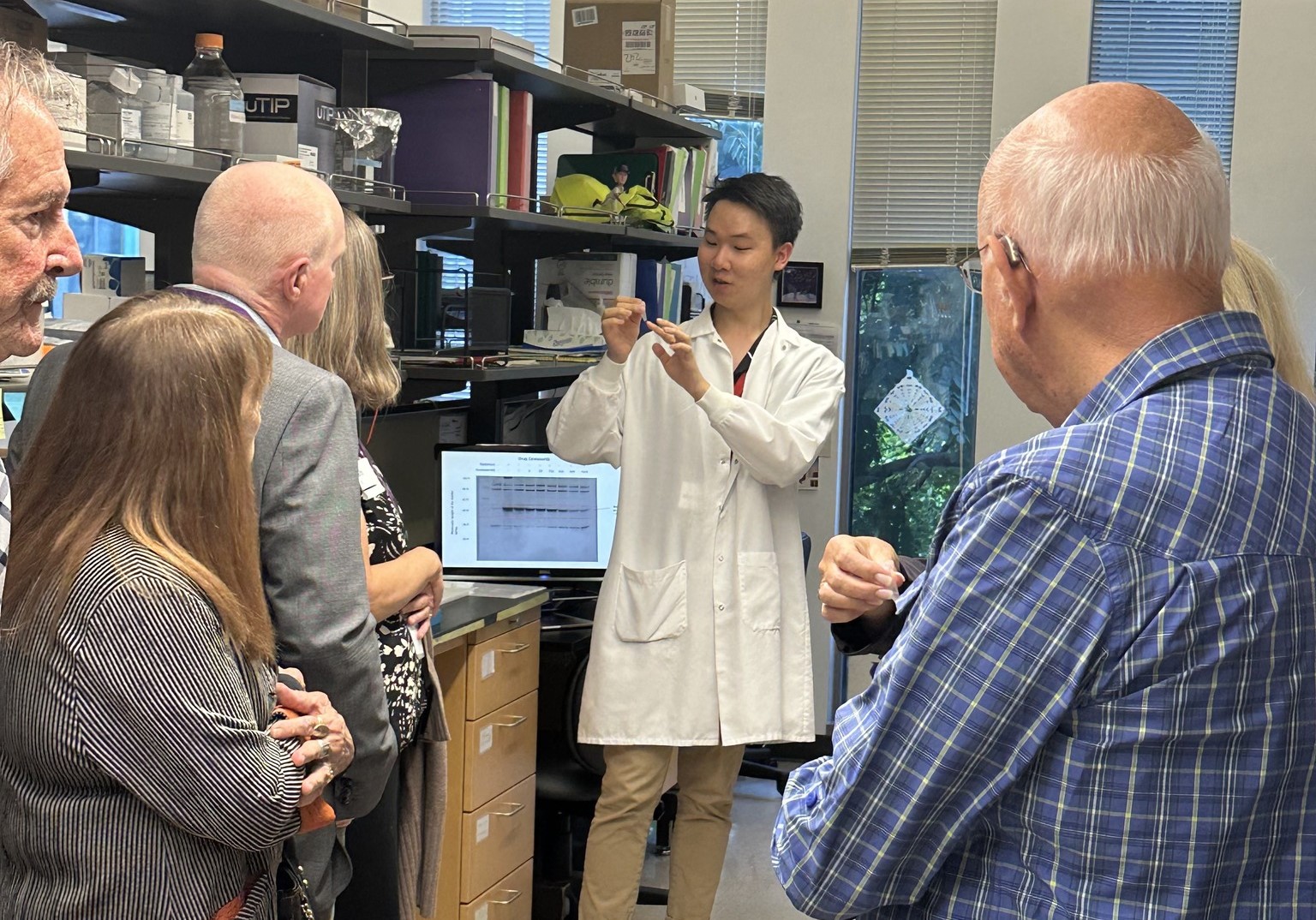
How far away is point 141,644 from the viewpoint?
138cm

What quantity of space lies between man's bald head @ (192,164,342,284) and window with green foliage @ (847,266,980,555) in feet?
9.84

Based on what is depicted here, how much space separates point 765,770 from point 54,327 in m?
2.94

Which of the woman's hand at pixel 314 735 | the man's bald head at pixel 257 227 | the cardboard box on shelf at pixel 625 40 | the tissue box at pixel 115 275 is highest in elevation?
the cardboard box on shelf at pixel 625 40

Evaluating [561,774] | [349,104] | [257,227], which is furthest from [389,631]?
[561,774]

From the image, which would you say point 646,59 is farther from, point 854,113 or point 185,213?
point 185,213

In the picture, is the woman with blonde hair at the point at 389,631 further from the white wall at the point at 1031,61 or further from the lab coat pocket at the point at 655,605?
the white wall at the point at 1031,61

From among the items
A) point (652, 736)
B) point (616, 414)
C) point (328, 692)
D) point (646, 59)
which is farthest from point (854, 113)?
point (328, 692)

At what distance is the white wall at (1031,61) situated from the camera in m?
4.35

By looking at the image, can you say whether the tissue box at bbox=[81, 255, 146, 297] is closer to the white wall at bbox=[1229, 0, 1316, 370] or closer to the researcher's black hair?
the researcher's black hair

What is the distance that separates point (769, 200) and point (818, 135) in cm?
162

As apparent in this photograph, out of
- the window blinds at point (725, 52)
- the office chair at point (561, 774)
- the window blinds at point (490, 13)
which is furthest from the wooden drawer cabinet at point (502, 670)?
the window blinds at point (490, 13)

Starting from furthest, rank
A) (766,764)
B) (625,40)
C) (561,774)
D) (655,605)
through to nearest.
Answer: (766,764)
(625,40)
(561,774)
(655,605)

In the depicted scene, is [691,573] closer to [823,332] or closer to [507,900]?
[507,900]

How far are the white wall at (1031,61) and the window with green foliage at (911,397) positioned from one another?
172 mm
